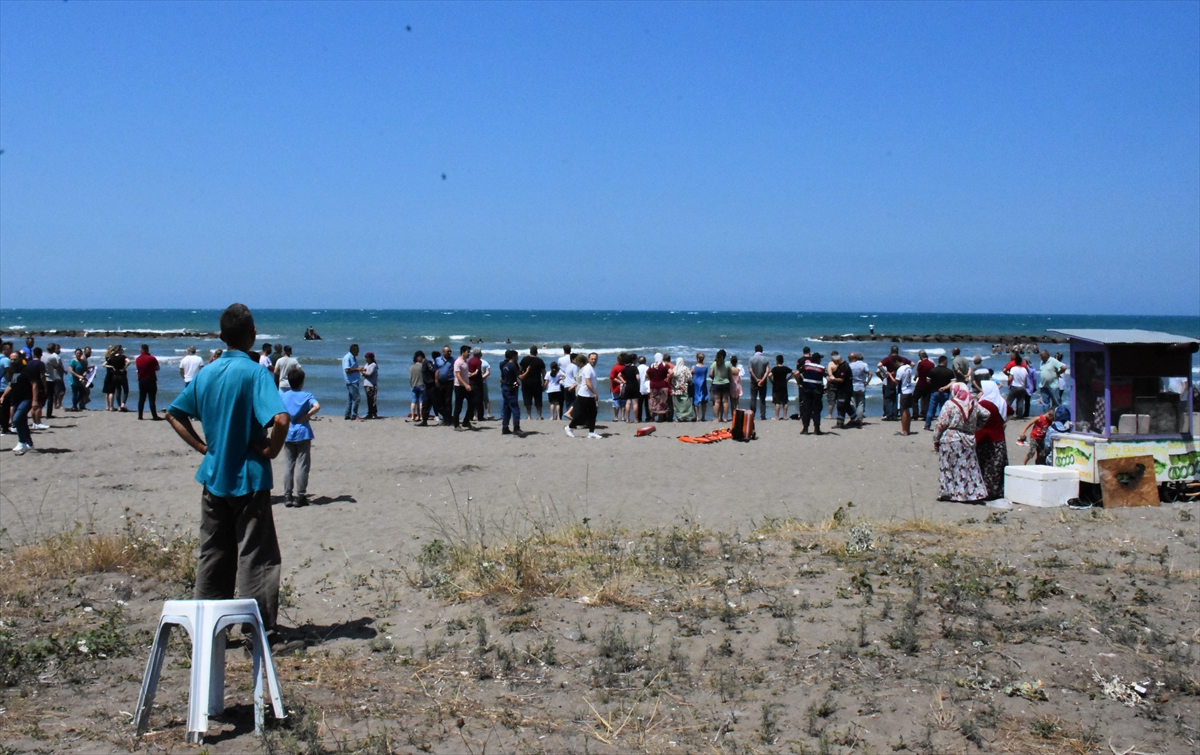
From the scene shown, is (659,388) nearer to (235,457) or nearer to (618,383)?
(618,383)

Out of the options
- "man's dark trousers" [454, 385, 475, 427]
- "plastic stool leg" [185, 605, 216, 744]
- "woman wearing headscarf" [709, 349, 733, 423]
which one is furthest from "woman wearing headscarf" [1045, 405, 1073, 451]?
"man's dark trousers" [454, 385, 475, 427]

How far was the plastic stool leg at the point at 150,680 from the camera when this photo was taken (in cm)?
403

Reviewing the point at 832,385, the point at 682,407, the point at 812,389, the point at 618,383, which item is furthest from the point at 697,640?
the point at 618,383

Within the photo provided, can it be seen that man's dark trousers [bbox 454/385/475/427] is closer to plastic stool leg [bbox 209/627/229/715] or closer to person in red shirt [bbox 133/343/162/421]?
person in red shirt [bbox 133/343/162/421]

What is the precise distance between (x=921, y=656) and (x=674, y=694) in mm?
1466

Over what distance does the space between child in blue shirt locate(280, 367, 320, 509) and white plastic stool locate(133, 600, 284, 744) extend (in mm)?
6042

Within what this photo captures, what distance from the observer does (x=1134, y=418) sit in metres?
10.5

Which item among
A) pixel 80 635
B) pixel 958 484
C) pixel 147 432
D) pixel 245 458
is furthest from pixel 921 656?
pixel 147 432

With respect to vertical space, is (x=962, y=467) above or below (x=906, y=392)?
below

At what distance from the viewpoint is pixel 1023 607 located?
602cm

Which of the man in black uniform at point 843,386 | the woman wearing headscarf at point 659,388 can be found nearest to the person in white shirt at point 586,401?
the woman wearing headscarf at point 659,388

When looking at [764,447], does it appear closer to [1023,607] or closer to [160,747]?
[1023,607]

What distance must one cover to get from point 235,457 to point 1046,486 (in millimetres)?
8948

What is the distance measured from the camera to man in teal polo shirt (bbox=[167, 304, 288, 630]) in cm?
478
